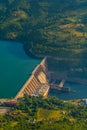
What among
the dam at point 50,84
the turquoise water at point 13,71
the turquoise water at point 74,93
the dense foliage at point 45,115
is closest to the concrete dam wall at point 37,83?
the dam at point 50,84

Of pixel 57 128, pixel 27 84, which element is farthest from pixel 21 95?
pixel 57 128

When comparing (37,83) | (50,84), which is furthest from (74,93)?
(37,83)

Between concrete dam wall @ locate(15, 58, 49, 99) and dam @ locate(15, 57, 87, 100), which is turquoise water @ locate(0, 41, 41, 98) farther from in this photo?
dam @ locate(15, 57, 87, 100)

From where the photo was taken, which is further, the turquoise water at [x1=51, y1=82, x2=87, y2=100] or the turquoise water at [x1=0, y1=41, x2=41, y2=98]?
the turquoise water at [x1=51, y1=82, x2=87, y2=100]

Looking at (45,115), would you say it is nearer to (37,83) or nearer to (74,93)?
(74,93)

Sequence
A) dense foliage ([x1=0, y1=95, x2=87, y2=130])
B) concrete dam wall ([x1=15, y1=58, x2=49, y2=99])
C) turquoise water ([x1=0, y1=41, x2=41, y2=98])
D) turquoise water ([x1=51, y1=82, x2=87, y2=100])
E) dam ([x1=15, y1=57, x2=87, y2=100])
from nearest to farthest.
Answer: dense foliage ([x1=0, y1=95, x2=87, y2=130])
turquoise water ([x1=0, y1=41, x2=41, y2=98])
concrete dam wall ([x1=15, y1=58, x2=49, y2=99])
turquoise water ([x1=51, y1=82, x2=87, y2=100])
dam ([x1=15, y1=57, x2=87, y2=100])

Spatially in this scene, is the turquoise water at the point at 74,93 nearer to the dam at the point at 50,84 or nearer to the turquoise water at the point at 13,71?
the dam at the point at 50,84

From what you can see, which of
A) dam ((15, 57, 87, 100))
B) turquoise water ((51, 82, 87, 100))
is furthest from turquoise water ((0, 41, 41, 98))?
turquoise water ((51, 82, 87, 100))

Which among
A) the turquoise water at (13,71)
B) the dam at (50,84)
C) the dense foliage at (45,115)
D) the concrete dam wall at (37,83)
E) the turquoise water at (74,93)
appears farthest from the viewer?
the dam at (50,84)
